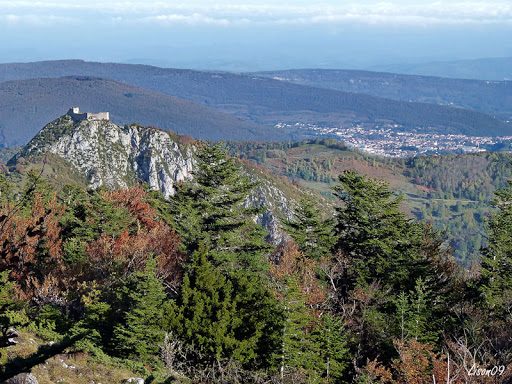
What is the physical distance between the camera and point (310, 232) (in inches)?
1453

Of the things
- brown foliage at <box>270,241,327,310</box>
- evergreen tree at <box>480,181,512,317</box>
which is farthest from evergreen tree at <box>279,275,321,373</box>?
evergreen tree at <box>480,181,512,317</box>

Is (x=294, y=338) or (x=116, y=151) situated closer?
(x=294, y=338)

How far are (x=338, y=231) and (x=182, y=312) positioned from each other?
60.4ft

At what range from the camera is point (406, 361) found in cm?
2231

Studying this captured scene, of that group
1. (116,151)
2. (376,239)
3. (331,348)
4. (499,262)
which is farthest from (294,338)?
(116,151)

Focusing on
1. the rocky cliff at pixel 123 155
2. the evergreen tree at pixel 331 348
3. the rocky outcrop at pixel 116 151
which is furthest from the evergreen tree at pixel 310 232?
the rocky outcrop at pixel 116 151

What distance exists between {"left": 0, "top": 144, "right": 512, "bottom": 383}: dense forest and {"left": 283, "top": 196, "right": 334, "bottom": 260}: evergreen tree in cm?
9

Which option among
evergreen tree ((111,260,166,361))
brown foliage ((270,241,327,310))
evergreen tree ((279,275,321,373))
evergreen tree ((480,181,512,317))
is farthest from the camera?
evergreen tree ((480,181,512,317))

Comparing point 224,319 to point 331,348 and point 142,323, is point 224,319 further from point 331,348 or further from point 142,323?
point 331,348

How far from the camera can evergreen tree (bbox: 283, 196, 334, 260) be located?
3606 centimetres

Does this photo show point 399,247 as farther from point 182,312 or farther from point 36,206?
point 36,206

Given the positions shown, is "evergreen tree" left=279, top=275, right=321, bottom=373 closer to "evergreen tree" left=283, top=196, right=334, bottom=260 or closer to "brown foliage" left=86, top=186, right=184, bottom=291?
"brown foliage" left=86, top=186, right=184, bottom=291

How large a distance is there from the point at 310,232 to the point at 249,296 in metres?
14.6

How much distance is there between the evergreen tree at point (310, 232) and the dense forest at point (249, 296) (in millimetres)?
94
